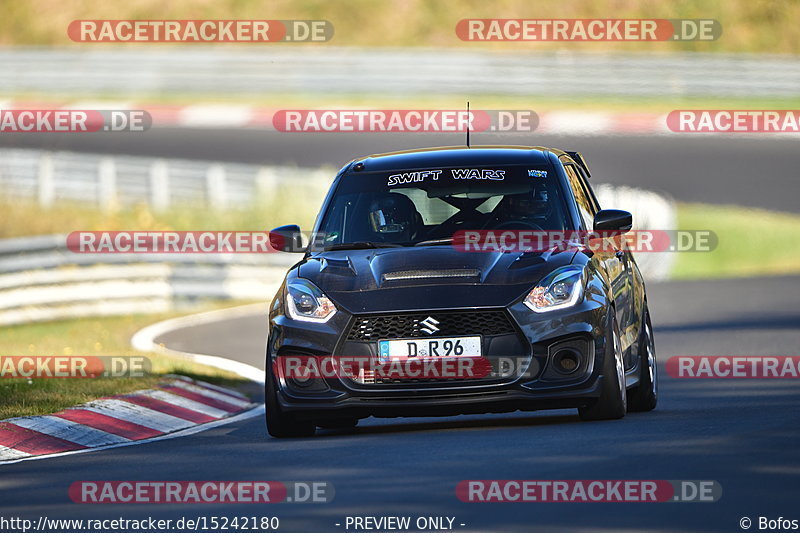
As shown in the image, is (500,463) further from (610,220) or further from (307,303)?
(610,220)

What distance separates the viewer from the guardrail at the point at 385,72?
126 ft

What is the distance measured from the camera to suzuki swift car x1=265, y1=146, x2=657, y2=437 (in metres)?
9.35

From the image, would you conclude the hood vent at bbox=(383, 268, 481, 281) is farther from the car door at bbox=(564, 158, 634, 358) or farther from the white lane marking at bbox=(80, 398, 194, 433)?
the white lane marking at bbox=(80, 398, 194, 433)

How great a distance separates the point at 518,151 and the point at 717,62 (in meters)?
28.4

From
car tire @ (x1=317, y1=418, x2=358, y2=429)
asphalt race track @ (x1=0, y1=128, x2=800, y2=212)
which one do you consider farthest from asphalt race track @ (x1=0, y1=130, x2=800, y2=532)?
asphalt race track @ (x1=0, y1=128, x2=800, y2=212)

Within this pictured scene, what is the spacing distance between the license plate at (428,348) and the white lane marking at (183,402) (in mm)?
3016

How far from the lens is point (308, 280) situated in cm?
990

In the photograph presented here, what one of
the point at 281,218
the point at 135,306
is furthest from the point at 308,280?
the point at 281,218

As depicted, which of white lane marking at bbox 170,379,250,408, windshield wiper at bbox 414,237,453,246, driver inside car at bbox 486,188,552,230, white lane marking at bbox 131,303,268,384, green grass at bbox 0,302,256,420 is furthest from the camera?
white lane marking at bbox 131,303,268,384

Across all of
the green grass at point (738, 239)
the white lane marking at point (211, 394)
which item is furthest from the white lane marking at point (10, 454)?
the green grass at point (738, 239)

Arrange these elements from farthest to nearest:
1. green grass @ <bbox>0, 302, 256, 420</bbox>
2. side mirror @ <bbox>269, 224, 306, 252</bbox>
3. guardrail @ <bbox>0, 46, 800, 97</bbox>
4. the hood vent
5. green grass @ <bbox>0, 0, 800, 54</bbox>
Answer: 1. green grass @ <bbox>0, 0, 800, 54</bbox>
2. guardrail @ <bbox>0, 46, 800, 97</bbox>
3. green grass @ <bbox>0, 302, 256, 420</bbox>
4. side mirror @ <bbox>269, 224, 306, 252</bbox>
5. the hood vent

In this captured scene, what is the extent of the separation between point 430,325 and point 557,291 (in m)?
0.76

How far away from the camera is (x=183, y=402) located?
12383mm

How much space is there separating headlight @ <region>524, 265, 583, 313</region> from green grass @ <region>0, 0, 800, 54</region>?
37616 millimetres
